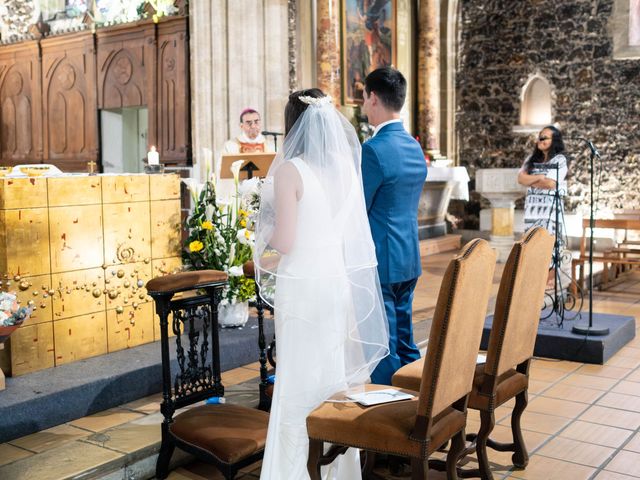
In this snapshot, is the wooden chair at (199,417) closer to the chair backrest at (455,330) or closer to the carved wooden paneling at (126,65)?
the chair backrest at (455,330)

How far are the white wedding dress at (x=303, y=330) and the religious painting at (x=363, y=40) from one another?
285 inches

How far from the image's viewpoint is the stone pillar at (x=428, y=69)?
11.2m

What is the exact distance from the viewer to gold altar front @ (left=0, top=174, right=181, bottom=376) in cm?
380

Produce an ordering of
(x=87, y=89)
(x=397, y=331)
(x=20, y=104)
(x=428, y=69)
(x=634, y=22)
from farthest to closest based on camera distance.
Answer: (x=428, y=69), (x=20, y=104), (x=634, y=22), (x=87, y=89), (x=397, y=331)

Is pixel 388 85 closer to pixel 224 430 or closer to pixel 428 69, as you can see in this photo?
pixel 224 430

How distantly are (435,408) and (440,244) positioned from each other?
7.78 meters

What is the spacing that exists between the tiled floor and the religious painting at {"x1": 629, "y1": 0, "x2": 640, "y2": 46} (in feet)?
21.7

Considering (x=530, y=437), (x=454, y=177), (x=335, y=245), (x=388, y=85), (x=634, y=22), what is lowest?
(x=530, y=437)

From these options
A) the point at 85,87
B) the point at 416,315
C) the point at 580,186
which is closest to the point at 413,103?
the point at 580,186

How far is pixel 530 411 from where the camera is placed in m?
3.98

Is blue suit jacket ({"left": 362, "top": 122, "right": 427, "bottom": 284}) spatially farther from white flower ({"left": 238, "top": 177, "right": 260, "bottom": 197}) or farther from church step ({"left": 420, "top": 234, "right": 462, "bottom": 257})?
church step ({"left": 420, "top": 234, "right": 462, "bottom": 257})

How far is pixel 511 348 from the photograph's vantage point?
121 inches

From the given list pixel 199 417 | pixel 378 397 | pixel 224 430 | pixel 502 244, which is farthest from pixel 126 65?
pixel 378 397

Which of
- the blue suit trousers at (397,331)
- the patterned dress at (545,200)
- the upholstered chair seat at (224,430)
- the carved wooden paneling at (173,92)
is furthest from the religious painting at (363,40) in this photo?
the upholstered chair seat at (224,430)
